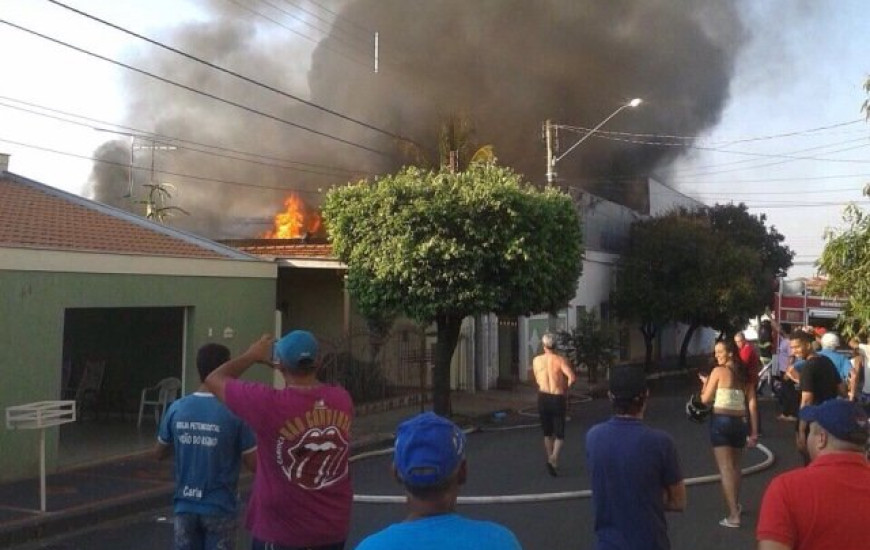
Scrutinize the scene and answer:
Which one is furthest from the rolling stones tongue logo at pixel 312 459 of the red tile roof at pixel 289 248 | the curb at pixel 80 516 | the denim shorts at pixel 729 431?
the red tile roof at pixel 289 248

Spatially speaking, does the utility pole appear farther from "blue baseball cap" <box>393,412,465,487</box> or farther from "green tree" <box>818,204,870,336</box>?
"blue baseball cap" <box>393,412,465,487</box>

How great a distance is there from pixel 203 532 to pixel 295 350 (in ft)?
3.55

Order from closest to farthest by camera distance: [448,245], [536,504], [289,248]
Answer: [536,504] → [448,245] → [289,248]

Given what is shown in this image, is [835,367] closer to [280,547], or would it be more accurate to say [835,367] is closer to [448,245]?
[280,547]

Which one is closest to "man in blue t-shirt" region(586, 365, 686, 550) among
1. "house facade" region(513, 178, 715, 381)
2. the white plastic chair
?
the white plastic chair

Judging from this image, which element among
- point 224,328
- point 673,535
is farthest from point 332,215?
point 673,535

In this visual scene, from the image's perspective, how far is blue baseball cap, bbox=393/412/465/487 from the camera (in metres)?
2.19

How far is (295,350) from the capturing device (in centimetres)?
361

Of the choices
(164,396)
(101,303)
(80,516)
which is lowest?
(80,516)

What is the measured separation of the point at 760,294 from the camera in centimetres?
3094

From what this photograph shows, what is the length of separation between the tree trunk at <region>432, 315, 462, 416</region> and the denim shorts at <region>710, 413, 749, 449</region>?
8.31m

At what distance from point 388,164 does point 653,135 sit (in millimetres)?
10981

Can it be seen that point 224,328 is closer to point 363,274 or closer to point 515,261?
point 363,274

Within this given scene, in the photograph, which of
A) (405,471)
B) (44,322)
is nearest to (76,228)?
(44,322)
